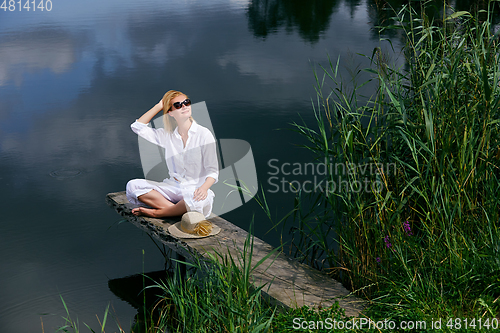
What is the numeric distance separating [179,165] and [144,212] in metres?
0.43

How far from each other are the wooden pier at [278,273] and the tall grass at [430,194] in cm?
15

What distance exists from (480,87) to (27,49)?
33.6 feet

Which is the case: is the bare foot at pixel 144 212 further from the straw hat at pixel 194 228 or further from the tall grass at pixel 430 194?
the tall grass at pixel 430 194

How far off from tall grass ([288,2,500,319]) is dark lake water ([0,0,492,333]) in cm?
47

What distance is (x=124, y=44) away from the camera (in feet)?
36.1

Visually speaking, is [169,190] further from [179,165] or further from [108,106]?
[108,106]

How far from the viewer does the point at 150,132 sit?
11.3ft

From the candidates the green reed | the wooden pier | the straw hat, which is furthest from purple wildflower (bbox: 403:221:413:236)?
the straw hat

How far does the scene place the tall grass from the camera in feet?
7.98

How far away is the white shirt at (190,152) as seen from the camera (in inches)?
130

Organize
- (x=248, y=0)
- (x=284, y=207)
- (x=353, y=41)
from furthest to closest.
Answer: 1. (x=248, y=0)
2. (x=353, y=41)
3. (x=284, y=207)

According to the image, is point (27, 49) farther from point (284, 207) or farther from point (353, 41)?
point (284, 207)

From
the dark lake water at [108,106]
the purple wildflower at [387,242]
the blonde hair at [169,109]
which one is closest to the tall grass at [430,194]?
the purple wildflower at [387,242]

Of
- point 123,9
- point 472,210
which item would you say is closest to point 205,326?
point 472,210
